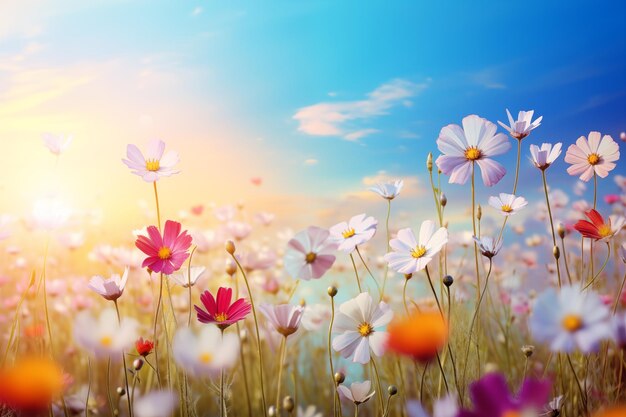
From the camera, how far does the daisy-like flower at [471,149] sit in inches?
30.7

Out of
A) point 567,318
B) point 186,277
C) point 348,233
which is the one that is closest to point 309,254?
point 348,233

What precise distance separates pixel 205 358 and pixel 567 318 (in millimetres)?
292

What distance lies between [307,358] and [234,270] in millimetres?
823

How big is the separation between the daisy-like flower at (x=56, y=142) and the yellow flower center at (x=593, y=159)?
0.78 meters

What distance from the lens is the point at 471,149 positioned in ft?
2.62

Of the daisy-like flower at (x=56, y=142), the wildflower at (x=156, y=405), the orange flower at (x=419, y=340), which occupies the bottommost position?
the wildflower at (x=156, y=405)

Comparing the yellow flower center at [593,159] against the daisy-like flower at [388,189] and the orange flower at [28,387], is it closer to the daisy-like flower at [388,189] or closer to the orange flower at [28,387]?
the daisy-like flower at [388,189]

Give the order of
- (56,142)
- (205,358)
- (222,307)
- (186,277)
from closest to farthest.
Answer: (205,358) → (222,307) → (186,277) → (56,142)

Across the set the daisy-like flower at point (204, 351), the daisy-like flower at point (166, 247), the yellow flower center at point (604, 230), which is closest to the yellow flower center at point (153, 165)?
the daisy-like flower at point (166, 247)

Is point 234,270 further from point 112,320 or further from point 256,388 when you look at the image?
point 256,388

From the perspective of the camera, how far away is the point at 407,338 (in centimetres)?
52

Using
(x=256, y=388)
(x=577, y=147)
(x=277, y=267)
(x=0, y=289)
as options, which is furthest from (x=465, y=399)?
(x=0, y=289)

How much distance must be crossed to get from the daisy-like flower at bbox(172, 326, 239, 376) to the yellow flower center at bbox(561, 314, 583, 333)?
26 centimetres

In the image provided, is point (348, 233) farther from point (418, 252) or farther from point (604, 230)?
point (604, 230)
